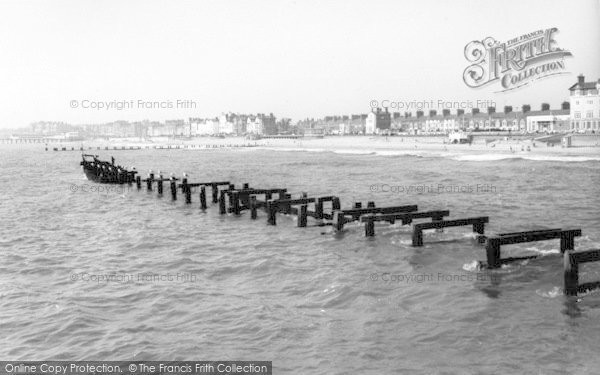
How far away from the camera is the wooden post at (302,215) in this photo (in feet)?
73.8

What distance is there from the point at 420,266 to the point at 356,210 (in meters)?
5.21

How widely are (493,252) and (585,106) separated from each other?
99.9 m

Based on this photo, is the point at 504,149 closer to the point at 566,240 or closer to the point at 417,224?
the point at 417,224

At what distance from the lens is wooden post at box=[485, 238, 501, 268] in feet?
48.1

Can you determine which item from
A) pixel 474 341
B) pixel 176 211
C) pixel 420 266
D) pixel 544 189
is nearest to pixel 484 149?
pixel 544 189

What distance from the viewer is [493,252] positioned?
14789mm

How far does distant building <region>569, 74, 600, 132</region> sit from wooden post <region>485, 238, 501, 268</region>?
96276 millimetres

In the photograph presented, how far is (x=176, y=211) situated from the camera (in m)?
30.0

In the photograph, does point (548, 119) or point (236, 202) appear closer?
point (236, 202)

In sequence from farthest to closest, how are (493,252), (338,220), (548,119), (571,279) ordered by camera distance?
(548,119) < (338,220) < (493,252) < (571,279)

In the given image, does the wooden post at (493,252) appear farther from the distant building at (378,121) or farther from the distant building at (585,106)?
the distant building at (378,121)

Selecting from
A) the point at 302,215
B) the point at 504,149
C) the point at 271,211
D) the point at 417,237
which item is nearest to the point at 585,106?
the point at 504,149

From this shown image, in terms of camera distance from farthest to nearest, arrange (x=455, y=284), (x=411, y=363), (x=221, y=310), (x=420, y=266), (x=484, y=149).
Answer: (x=484, y=149)
(x=420, y=266)
(x=455, y=284)
(x=221, y=310)
(x=411, y=363)

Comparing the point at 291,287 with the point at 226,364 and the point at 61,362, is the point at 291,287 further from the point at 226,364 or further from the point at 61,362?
the point at 61,362
